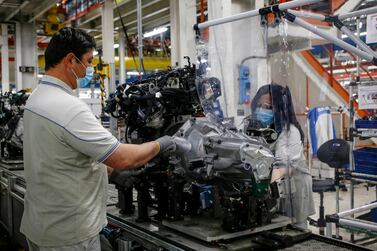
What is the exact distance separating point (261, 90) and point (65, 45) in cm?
119

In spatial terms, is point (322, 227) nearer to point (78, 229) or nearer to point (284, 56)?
point (284, 56)

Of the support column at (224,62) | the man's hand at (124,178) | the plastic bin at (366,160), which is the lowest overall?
the plastic bin at (366,160)

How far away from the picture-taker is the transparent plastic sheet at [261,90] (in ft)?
7.68

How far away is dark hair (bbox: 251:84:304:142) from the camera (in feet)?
7.69

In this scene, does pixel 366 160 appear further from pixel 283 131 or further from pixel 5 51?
pixel 5 51

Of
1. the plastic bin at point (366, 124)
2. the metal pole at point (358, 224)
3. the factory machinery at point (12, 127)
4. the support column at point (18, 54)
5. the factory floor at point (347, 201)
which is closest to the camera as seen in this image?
the metal pole at point (358, 224)

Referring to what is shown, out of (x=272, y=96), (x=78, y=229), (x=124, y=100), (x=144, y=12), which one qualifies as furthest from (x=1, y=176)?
(x=144, y=12)

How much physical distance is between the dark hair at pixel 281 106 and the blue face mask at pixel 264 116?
40mm

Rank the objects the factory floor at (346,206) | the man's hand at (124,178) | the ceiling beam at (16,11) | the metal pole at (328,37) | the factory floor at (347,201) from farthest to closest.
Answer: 1. the ceiling beam at (16,11)
2. the factory floor at (347,201)
3. the factory floor at (346,206)
4. the metal pole at (328,37)
5. the man's hand at (124,178)

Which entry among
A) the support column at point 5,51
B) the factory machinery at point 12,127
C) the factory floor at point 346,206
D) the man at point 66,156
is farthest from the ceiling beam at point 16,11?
the man at point 66,156

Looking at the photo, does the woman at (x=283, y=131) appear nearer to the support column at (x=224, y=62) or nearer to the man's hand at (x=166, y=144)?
the support column at (x=224, y=62)

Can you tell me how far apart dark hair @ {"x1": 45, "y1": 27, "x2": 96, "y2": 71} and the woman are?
1.03 metres

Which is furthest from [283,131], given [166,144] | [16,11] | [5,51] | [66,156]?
[5,51]

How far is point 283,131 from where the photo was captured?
7.88 feet
